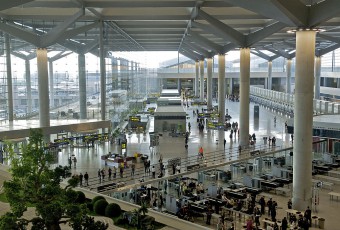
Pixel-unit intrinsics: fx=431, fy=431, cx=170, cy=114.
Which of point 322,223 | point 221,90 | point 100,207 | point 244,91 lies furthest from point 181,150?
point 221,90

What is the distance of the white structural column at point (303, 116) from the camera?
1833 centimetres

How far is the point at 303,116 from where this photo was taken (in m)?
18.6

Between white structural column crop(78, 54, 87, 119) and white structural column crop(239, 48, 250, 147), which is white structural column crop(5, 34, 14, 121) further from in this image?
white structural column crop(239, 48, 250, 147)

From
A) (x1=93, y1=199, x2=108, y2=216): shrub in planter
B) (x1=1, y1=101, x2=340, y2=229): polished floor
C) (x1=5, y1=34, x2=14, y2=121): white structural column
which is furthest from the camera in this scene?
(x1=5, y1=34, x2=14, y2=121): white structural column

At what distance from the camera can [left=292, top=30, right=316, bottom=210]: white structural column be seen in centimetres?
1833

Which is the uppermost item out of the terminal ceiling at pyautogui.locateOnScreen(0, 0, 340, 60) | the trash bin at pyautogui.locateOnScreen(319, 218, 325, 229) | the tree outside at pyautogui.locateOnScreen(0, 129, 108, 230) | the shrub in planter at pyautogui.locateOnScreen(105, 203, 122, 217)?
the terminal ceiling at pyautogui.locateOnScreen(0, 0, 340, 60)

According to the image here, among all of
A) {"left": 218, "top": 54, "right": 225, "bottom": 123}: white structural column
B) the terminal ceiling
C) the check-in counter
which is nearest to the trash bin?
the check-in counter

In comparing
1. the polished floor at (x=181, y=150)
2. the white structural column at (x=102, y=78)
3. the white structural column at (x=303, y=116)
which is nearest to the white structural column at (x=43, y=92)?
the polished floor at (x=181, y=150)

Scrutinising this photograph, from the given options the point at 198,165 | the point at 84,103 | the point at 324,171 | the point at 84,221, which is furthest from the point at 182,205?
the point at 84,103

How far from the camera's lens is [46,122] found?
28.8 metres

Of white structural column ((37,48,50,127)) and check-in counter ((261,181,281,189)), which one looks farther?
white structural column ((37,48,50,127))

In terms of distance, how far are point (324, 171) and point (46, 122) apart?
59.2 feet

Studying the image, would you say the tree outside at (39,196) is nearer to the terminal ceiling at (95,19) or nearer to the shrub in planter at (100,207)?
the shrub in planter at (100,207)

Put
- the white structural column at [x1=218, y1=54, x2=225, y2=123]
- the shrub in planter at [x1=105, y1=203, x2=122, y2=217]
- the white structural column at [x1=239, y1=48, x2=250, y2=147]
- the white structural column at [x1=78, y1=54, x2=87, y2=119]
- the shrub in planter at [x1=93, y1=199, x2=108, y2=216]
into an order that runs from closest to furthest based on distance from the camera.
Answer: the shrub in planter at [x1=105, y1=203, x2=122, y2=217]
the shrub in planter at [x1=93, y1=199, x2=108, y2=216]
the white structural column at [x1=78, y1=54, x2=87, y2=119]
the white structural column at [x1=239, y1=48, x2=250, y2=147]
the white structural column at [x1=218, y1=54, x2=225, y2=123]
